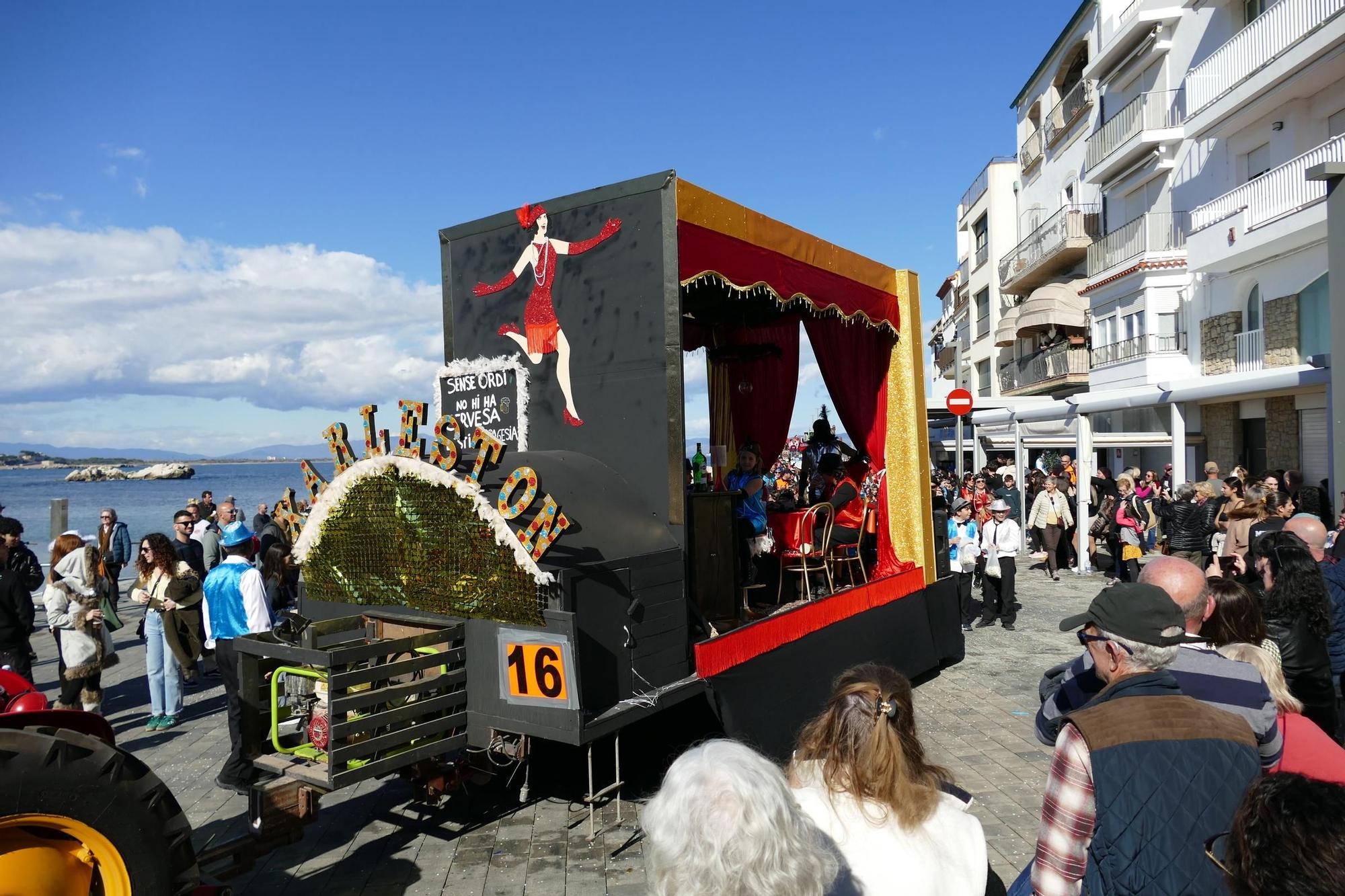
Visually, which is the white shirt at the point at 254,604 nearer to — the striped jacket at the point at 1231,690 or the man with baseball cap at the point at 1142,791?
the striped jacket at the point at 1231,690

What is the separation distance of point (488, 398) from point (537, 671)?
99.2 inches

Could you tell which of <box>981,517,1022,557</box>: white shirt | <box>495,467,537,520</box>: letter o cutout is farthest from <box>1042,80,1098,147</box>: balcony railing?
<box>495,467,537,520</box>: letter o cutout

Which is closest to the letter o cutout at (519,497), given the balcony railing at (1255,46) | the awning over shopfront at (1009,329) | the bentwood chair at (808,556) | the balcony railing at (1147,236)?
the bentwood chair at (808,556)

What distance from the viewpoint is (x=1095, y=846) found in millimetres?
2115

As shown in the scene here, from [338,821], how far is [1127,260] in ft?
77.0

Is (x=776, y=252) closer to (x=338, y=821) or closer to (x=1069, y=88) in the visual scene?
(x=338, y=821)

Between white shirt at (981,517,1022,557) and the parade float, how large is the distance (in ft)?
10.1

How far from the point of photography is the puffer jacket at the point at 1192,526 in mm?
10789

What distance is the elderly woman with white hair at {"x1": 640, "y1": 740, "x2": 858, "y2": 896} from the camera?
5.30 ft

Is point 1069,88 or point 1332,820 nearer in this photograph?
point 1332,820

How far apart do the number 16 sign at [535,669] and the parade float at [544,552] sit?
0.4 inches

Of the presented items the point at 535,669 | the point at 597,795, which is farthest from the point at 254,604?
the point at 597,795

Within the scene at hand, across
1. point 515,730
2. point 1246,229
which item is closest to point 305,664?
point 515,730

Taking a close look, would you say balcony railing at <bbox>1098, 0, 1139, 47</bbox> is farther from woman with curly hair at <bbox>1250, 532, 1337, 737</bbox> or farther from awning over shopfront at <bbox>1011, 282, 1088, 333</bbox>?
woman with curly hair at <bbox>1250, 532, 1337, 737</bbox>
